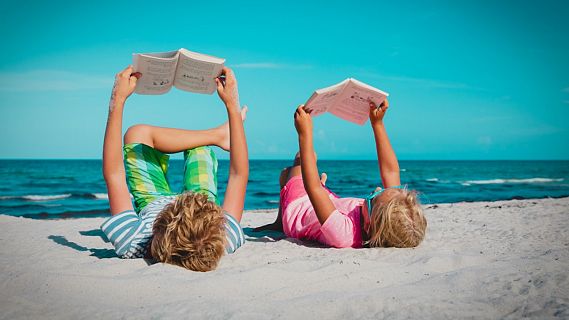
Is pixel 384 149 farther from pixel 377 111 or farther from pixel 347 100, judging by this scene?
pixel 347 100

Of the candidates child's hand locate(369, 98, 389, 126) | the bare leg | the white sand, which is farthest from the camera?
child's hand locate(369, 98, 389, 126)

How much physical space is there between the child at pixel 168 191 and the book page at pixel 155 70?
0.36 feet

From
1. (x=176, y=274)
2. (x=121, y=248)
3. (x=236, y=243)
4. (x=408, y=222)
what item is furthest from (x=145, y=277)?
(x=408, y=222)

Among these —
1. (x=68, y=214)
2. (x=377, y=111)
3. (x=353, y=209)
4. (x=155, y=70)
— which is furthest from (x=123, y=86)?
(x=68, y=214)

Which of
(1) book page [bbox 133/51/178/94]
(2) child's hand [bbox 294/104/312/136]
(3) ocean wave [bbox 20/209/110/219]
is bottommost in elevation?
(3) ocean wave [bbox 20/209/110/219]

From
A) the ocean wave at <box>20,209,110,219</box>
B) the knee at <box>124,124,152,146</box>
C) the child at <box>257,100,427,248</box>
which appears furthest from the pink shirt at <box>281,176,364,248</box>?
the ocean wave at <box>20,209,110,219</box>

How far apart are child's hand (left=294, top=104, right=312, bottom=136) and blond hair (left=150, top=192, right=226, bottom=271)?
3.90 ft

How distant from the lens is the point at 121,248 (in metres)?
3.43

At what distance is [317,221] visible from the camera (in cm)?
433

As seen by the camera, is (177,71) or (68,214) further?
(68,214)

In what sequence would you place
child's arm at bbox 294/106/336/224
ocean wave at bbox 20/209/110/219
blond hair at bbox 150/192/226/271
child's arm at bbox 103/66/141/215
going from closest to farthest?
blond hair at bbox 150/192/226/271, child's arm at bbox 103/66/141/215, child's arm at bbox 294/106/336/224, ocean wave at bbox 20/209/110/219

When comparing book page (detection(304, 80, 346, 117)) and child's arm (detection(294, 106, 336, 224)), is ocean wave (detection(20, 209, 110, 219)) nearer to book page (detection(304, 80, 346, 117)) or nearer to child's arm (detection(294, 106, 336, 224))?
book page (detection(304, 80, 346, 117))

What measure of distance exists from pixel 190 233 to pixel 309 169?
122 cm

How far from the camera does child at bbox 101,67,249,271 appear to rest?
121 inches
